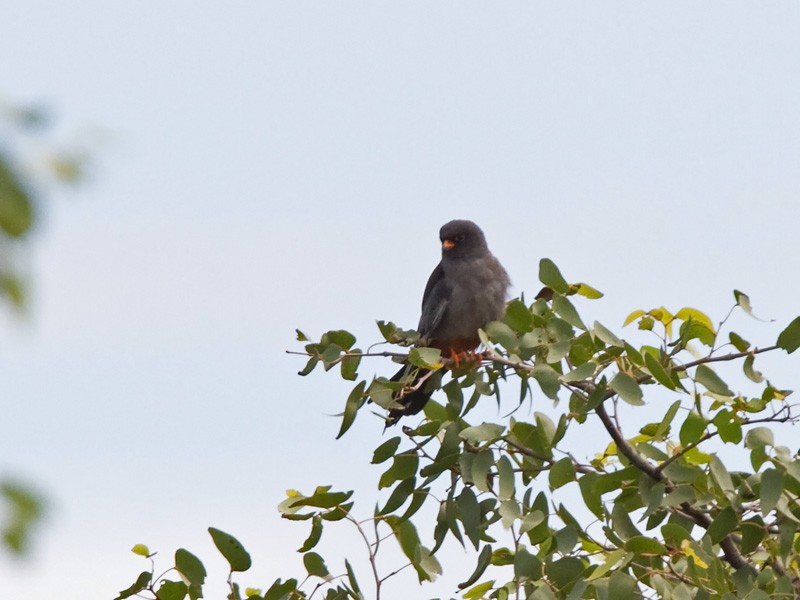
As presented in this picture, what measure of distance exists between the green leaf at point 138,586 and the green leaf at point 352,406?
852 mm

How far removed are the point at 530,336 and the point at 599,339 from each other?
25 centimetres

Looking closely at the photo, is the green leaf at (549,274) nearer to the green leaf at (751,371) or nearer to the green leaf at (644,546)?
the green leaf at (751,371)

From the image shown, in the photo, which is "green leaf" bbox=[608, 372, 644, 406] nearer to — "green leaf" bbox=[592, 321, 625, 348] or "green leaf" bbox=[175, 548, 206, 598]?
"green leaf" bbox=[592, 321, 625, 348]

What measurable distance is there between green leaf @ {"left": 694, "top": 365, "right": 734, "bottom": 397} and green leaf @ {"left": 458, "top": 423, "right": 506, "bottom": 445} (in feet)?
2.40

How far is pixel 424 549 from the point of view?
433 cm

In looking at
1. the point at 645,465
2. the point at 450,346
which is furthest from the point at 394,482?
the point at 450,346

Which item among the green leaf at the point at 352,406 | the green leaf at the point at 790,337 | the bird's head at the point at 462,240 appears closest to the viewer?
the green leaf at the point at 790,337

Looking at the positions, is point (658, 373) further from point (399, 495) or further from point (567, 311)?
point (399, 495)

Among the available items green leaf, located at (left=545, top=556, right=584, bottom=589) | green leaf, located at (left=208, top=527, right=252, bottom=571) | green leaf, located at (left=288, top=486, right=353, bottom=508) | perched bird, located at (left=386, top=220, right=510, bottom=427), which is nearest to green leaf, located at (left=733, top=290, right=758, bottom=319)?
green leaf, located at (left=545, top=556, right=584, bottom=589)

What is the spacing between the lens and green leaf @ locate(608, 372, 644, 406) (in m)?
3.98

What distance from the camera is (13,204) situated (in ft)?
3.25

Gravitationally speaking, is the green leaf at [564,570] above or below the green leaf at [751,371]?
below

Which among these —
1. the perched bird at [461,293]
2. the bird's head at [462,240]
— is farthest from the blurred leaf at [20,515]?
the bird's head at [462,240]

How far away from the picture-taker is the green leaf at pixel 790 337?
4.16 m
